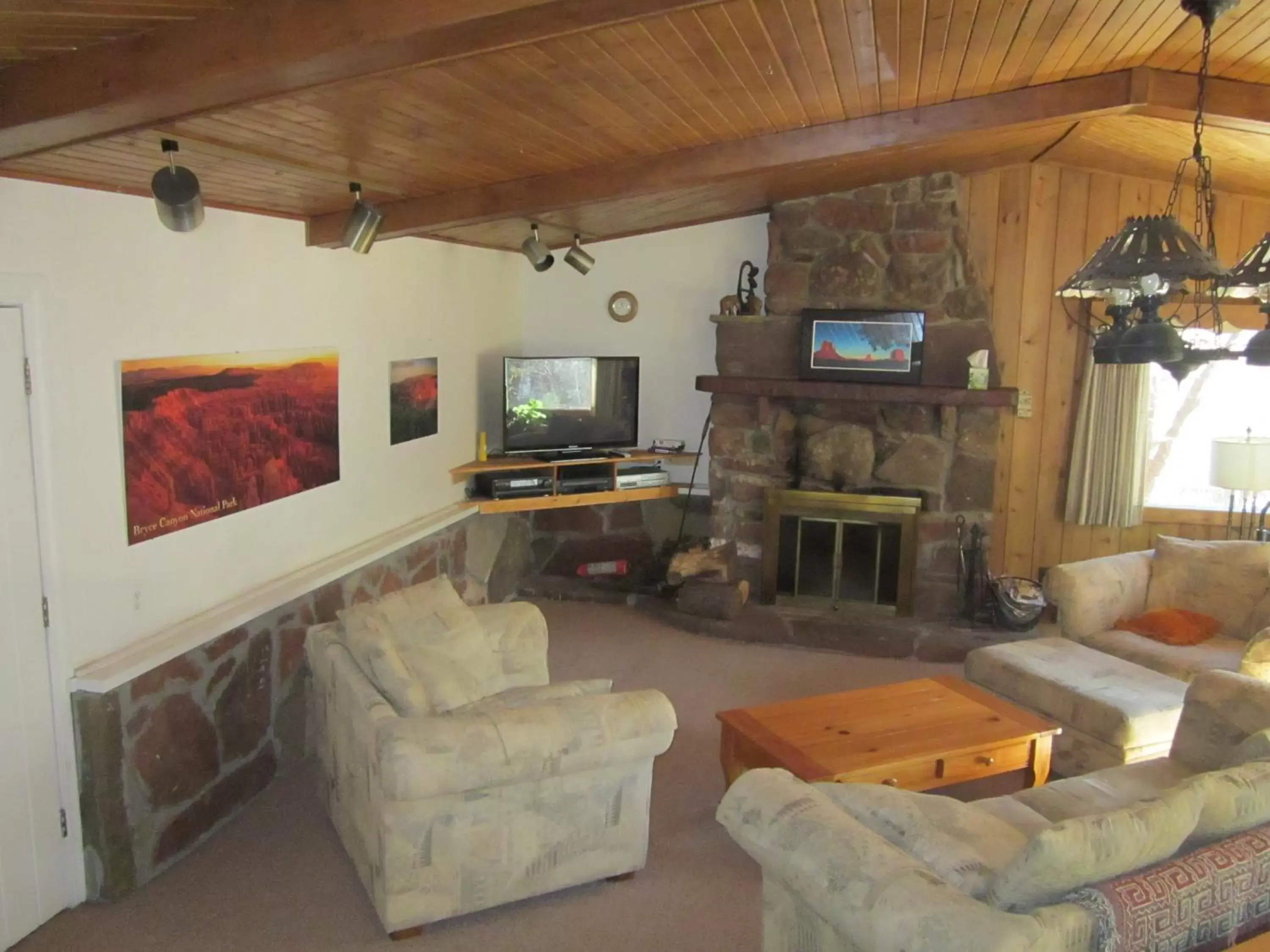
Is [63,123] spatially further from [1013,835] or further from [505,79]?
[1013,835]

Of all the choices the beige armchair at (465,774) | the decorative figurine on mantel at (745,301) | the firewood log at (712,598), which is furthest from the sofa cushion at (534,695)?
the decorative figurine on mantel at (745,301)

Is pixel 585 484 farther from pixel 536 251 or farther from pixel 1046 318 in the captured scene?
pixel 1046 318

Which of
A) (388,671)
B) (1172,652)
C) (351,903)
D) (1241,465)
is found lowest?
(351,903)

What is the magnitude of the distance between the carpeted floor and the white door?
15cm

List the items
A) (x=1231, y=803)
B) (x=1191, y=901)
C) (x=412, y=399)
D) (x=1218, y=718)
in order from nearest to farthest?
1. (x=1191, y=901)
2. (x=1231, y=803)
3. (x=1218, y=718)
4. (x=412, y=399)

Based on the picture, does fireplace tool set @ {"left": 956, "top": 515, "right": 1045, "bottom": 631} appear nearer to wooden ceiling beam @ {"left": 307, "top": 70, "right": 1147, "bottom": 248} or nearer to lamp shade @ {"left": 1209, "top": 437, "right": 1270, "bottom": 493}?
lamp shade @ {"left": 1209, "top": 437, "right": 1270, "bottom": 493}

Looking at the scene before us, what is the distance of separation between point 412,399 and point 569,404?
47.9 inches

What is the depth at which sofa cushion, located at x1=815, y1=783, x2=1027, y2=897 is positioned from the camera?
2.14 m

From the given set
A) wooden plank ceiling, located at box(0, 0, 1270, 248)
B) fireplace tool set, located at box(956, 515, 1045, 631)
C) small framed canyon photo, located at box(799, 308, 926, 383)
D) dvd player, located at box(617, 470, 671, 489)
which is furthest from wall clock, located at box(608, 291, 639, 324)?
fireplace tool set, located at box(956, 515, 1045, 631)

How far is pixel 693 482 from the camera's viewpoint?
6.41 meters

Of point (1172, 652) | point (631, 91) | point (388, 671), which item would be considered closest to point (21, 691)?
point (388, 671)

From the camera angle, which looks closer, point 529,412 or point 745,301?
point 529,412

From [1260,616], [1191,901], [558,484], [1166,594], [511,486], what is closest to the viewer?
[1191,901]

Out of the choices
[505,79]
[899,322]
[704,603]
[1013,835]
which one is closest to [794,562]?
[704,603]
